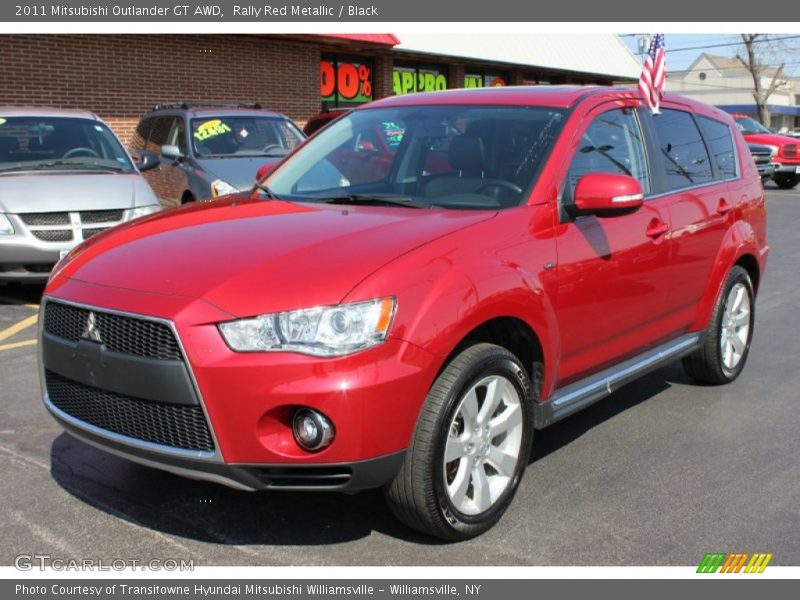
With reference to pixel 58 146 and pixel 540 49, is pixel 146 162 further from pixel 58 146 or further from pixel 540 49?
pixel 540 49

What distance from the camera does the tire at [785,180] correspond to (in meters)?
23.5

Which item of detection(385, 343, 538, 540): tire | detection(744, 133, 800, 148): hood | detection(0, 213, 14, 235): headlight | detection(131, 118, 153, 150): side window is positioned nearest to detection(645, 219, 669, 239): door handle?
detection(385, 343, 538, 540): tire

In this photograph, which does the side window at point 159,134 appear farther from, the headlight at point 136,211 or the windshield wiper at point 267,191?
the windshield wiper at point 267,191

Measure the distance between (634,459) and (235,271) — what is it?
2.40 metres

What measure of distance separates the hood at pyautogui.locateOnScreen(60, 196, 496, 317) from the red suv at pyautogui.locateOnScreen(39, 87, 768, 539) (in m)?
0.01

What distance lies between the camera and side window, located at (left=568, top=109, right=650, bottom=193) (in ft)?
14.3

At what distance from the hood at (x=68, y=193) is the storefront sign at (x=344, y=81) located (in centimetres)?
1123

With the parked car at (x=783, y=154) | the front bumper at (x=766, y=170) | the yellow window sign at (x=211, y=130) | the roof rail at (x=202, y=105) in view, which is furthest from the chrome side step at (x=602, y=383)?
the parked car at (x=783, y=154)

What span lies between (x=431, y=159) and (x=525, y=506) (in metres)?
1.78

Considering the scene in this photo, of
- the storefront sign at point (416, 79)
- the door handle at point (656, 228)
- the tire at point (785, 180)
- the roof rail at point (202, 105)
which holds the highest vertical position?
the storefront sign at point (416, 79)

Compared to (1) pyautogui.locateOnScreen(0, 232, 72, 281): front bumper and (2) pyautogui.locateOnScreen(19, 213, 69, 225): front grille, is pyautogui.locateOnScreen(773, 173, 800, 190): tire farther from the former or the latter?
(1) pyautogui.locateOnScreen(0, 232, 72, 281): front bumper

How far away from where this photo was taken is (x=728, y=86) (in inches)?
3270
